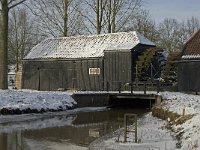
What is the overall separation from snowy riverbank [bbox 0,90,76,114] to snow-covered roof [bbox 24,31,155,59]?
10250 mm

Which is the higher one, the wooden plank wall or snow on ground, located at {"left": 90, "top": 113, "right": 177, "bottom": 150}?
the wooden plank wall

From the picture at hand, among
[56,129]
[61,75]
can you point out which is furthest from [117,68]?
[56,129]

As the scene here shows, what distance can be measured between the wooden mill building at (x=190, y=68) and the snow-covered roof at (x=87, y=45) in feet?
16.4

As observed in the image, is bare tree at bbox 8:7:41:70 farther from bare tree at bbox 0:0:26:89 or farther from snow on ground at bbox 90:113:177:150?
snow on ground at bbox 90:113:177:150

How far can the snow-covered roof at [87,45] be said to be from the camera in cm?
3566

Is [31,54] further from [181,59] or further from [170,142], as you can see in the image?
[170,142]

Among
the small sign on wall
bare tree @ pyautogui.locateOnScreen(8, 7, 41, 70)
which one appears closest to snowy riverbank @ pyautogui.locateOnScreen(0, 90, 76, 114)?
the small sign on wall

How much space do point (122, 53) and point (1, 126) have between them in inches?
682

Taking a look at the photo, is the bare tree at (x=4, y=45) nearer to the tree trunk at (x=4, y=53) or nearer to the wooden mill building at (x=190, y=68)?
the tree trunk at (x=4, y=53)

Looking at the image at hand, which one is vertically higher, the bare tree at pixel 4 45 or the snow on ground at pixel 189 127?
the bare tree at pixel 4 45

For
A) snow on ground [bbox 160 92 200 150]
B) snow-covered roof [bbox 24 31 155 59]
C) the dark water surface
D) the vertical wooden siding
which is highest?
snow-covered roof [bbox 24 31 155 59]

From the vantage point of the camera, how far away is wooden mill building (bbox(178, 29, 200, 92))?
→ 98.1 ft

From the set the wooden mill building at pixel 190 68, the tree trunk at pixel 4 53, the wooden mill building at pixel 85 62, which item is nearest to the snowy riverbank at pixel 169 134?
the wooden mill building at pixel 190 68

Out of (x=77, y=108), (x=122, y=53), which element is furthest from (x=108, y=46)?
(x=77, y=108)
